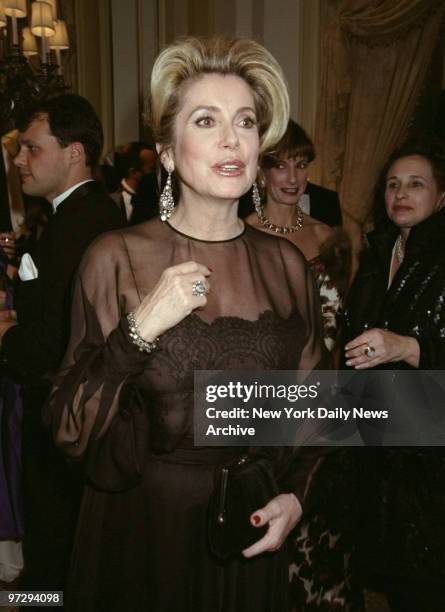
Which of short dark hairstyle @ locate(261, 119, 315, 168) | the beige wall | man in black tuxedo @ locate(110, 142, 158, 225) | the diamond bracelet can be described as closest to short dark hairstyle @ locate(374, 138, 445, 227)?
short dark hairstyle @ locate(261, 119, 315, 168)

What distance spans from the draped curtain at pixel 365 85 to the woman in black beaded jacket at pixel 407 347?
2599 mm

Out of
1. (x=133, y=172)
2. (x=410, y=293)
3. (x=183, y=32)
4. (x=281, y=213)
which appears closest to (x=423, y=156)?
(x=410, y=293)

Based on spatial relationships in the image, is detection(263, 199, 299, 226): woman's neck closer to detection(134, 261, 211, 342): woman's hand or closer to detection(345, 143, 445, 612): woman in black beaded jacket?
detection(345, 143, 445, 612): woman in black beaded jacket

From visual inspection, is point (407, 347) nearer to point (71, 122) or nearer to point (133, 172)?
point (71, 122)

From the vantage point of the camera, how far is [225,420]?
116cm

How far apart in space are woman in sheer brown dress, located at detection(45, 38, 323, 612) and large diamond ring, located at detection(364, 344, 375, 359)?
246mm

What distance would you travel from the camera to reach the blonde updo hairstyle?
1.16 meters

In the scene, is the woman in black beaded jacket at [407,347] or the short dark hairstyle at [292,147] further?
the short dark hairstyle at [292,147]

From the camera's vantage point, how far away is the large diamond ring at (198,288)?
994mm

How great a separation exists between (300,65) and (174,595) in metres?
3.76

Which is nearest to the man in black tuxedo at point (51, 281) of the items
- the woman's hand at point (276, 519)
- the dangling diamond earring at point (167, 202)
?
Result: the dangling diamond earring at point (167, 202)

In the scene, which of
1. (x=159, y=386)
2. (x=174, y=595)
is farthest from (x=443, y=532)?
(x=159, y=386)

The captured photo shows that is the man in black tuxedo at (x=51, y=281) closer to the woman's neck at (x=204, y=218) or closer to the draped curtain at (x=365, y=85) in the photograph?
the woman's neck at (x=204, y=218)

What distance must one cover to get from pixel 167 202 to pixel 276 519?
0.64m
